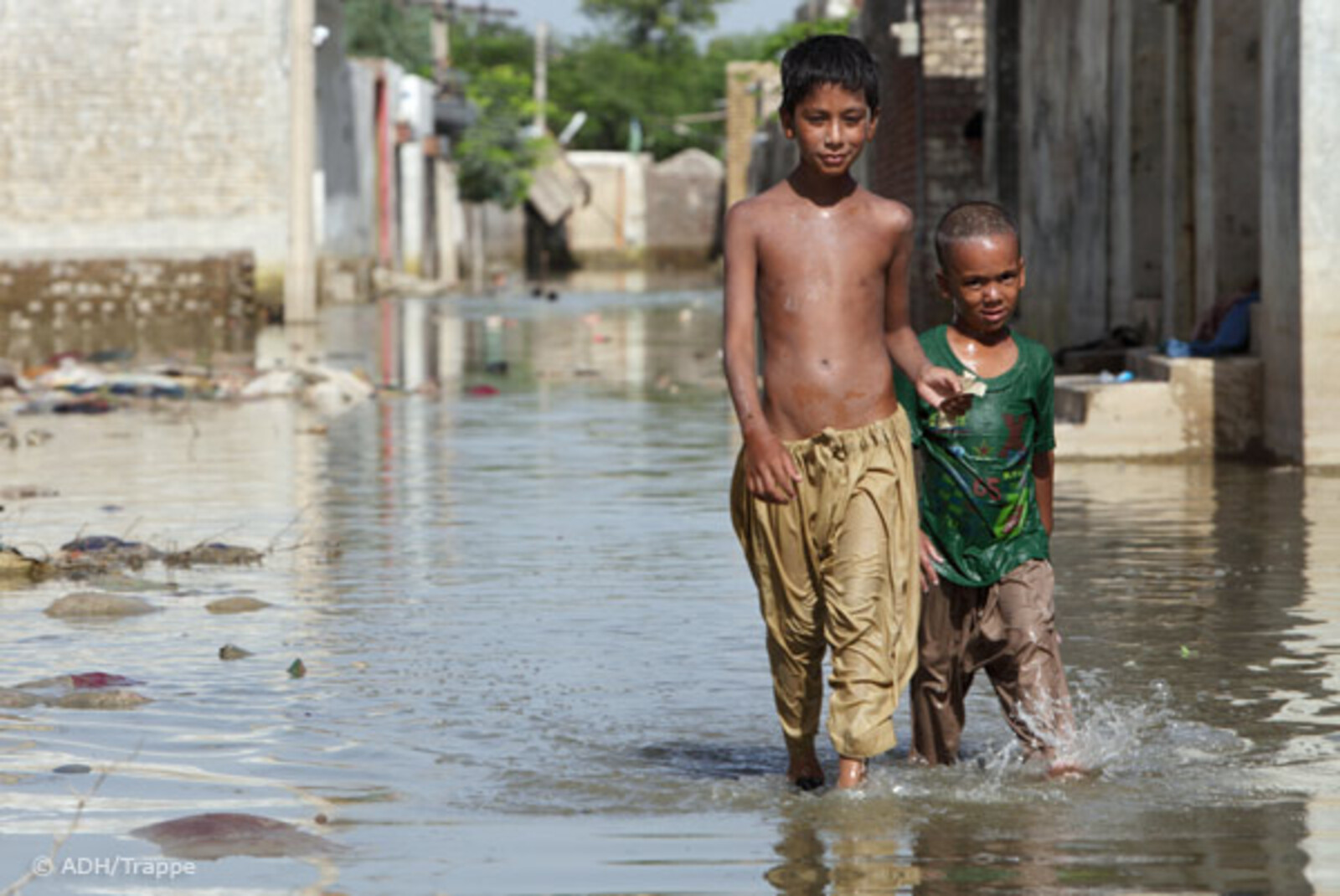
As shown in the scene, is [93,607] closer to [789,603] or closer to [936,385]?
[789,603]

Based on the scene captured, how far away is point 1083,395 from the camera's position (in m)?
12.2

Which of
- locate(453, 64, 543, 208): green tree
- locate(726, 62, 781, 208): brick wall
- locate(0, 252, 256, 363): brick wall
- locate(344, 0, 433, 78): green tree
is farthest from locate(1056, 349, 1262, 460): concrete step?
locate(453, 64, 543, 208): green tree

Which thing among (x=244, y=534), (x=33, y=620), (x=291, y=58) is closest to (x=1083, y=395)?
(x=244, y=534)

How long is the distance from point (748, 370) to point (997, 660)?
2.84 feet

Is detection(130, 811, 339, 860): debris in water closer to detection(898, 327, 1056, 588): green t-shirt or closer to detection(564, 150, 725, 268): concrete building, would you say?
detection(898, 327, 1056, 588): green t-shirt

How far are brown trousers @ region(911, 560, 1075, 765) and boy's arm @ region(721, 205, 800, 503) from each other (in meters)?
0.56

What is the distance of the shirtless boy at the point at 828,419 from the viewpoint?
480cm

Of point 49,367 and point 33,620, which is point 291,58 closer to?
point 49,367

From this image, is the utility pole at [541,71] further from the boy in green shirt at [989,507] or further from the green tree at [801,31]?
the boy in green shirt at [989,507]

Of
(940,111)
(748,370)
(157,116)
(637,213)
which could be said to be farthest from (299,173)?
(637,213)

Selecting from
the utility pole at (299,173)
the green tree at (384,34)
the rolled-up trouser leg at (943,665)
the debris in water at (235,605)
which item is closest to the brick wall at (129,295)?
the utility pole at (299,173)

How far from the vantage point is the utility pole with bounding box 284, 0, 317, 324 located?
98.6ft

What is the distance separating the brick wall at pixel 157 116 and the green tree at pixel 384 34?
1176 inches

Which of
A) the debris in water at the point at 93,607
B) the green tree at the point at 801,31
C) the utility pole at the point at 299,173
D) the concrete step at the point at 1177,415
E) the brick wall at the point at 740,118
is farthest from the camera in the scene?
the brick wall at the point at 740,118
